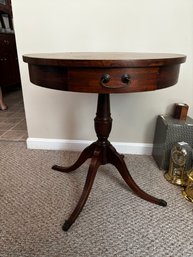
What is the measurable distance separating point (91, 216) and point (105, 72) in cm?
67

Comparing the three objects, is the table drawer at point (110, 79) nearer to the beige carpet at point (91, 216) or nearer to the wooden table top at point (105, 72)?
the wooden table top at point (105, 72)

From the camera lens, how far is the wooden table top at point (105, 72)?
1.97 ft

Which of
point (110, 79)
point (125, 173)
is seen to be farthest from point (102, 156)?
point (110, 79)

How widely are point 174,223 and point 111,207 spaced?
29 cm

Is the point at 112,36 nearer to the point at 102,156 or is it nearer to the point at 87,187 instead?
the point at 102,156

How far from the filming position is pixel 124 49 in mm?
1229

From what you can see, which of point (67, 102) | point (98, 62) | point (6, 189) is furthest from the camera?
point (67, 102)

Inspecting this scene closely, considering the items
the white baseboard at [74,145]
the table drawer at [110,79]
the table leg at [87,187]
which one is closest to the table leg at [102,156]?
the table leg at [87,187]

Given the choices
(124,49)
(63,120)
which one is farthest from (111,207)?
(124,49)

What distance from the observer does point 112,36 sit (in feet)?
3.96

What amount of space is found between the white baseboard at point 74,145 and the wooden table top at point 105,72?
32.9 inches

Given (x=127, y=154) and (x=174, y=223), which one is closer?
(x=174, y=223)

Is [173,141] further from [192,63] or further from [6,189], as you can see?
[6,189]

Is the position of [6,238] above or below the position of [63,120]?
below
